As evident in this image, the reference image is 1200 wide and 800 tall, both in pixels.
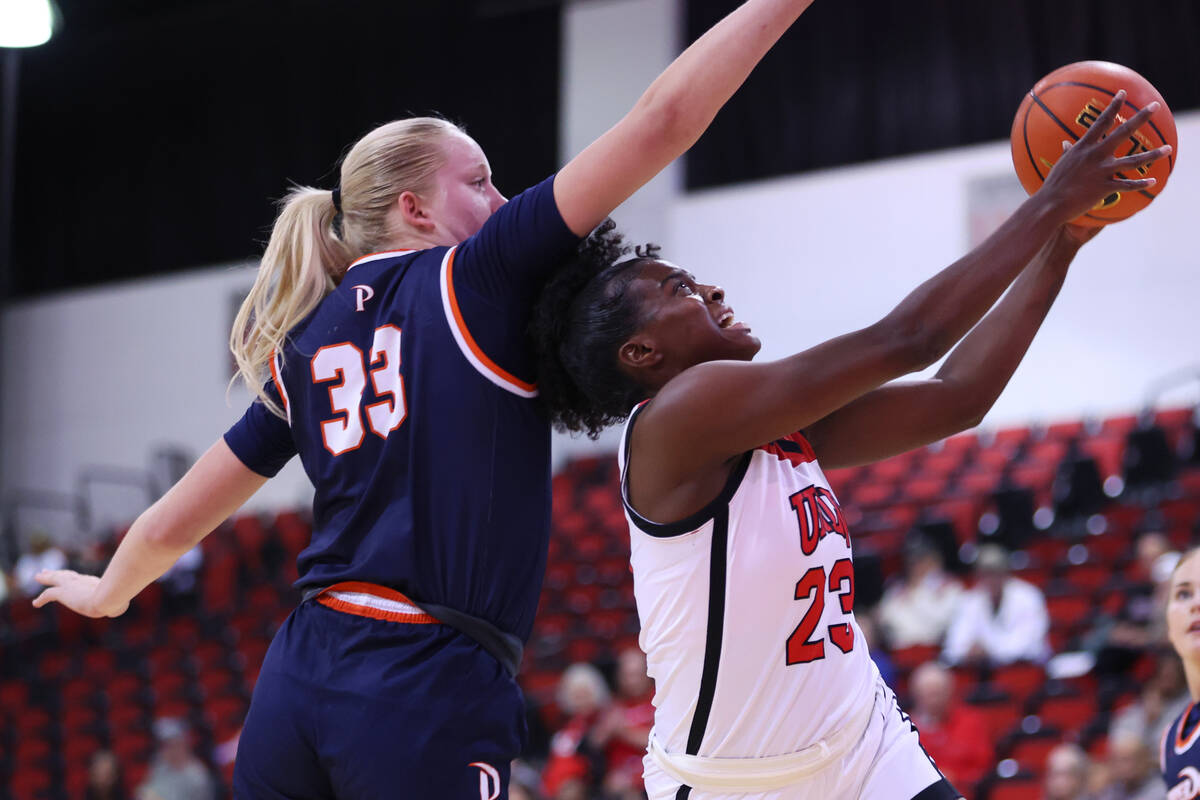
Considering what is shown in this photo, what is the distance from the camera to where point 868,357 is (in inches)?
89.0

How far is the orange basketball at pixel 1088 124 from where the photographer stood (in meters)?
2.62

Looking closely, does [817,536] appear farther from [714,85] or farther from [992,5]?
[992,5]

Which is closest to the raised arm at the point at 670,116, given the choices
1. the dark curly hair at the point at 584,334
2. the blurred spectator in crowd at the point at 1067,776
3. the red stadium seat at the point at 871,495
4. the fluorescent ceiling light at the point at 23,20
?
the dark curly hair at the point at 584,334

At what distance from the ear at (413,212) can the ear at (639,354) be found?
1.52 feet

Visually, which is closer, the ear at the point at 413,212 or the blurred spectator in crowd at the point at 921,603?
the ear at the point at 413,212

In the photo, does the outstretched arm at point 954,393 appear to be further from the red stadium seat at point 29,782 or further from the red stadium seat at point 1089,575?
the red stadium seat at point 29,782

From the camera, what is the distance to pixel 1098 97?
2760 millimetres

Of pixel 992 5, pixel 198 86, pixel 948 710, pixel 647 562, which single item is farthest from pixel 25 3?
pixel 198 86

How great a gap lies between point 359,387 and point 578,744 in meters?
5.29

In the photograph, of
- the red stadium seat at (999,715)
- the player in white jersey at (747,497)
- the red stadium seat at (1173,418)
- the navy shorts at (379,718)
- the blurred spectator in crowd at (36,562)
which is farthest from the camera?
the blurred spectator in crowd at (36,562)

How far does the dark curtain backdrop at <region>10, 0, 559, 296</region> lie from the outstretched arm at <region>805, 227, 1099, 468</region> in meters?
12.9

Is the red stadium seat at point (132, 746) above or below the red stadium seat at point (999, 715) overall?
below

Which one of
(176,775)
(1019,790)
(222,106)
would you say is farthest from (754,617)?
(222,106)

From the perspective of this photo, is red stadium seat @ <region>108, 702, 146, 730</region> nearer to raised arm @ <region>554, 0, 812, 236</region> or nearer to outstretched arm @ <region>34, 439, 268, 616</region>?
outstretched arm @ <region>34, 439, 268, 616</region>
